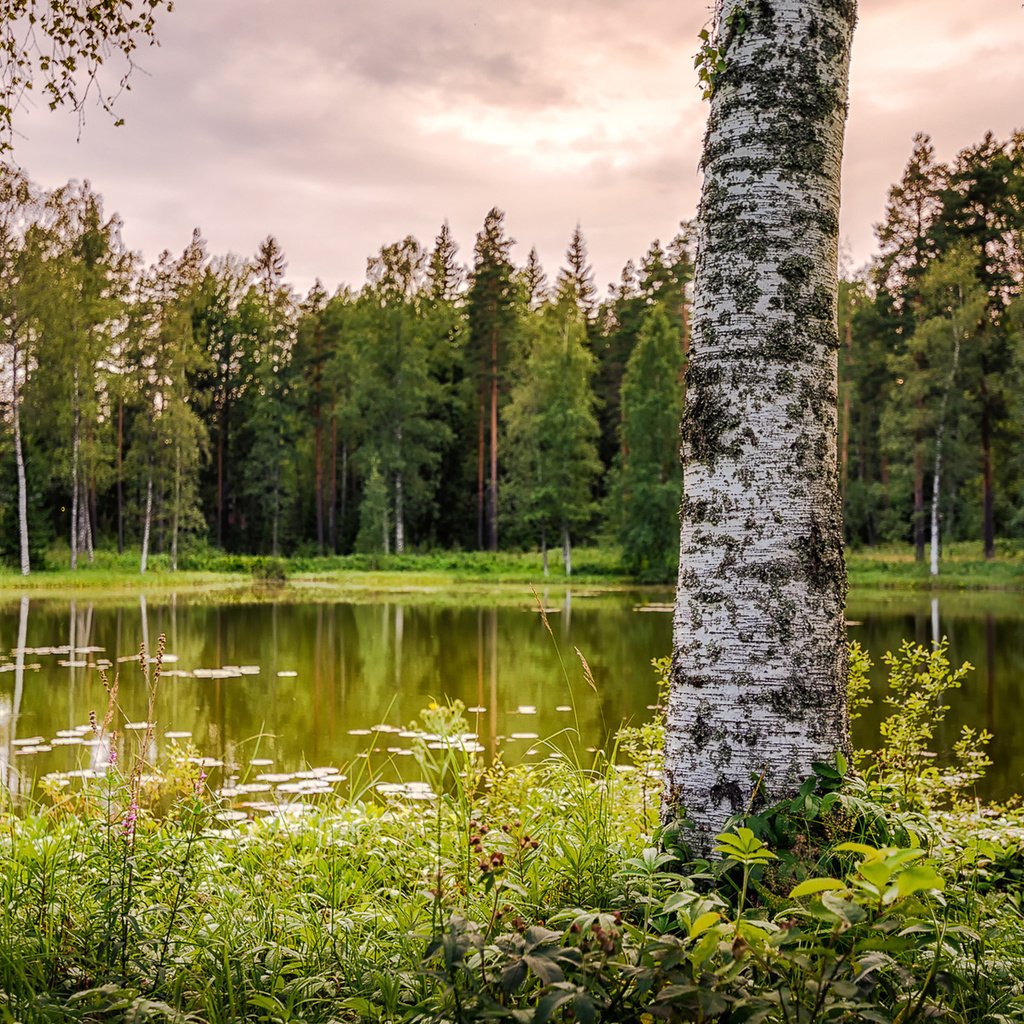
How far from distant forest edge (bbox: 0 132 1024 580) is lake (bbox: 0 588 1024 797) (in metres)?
9.71

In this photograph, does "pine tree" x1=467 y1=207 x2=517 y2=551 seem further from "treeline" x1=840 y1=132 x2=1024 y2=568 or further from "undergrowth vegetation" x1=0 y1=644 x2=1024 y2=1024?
"undergrowth vegetation" x1=0 y1=644 x2=1024 y2=1024

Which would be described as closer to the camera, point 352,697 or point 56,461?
point 352,697

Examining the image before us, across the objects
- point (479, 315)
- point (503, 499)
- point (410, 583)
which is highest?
point (479, 315)

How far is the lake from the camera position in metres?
8.16

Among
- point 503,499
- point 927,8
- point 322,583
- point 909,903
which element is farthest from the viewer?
point 503,499

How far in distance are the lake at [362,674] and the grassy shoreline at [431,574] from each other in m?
4.64

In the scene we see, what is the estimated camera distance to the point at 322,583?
31344mm

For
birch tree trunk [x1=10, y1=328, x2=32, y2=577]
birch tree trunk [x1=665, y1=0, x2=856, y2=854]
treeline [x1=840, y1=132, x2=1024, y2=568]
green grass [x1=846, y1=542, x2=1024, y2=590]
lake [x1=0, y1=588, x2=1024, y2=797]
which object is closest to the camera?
birch tree trunk [x1=665, y1=0, x2=856, y2=854]

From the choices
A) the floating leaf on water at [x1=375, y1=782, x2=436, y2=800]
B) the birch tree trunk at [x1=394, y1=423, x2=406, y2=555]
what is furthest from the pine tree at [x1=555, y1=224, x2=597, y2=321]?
the floating leaf on water at [x1=375, y1=782, x2=436, y2=800]

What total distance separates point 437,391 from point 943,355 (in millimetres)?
19222

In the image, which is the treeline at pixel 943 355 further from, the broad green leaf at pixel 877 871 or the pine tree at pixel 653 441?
the broad green leaf at pixel 877 871

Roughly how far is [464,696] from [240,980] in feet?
28.0

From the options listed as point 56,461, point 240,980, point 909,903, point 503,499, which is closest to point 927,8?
point 909,903

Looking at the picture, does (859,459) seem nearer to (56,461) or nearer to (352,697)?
(56,461)
